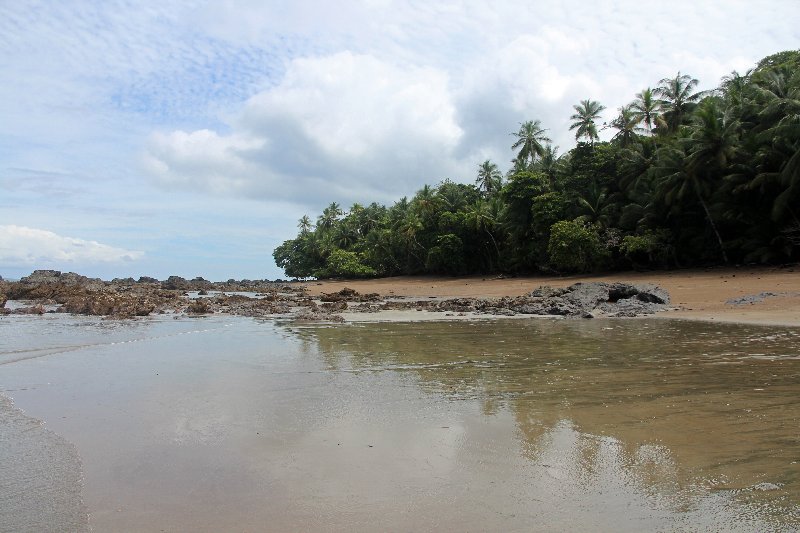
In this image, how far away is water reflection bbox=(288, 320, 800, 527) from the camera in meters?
4.05

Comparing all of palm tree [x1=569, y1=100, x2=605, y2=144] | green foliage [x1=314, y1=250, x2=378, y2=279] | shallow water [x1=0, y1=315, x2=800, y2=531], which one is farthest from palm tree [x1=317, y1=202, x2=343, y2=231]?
shallow water [x1=0, y1=315, x2=800, y2=531]

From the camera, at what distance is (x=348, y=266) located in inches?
2763

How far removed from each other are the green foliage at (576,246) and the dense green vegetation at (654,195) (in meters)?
0.09

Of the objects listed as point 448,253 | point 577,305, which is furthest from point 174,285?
point 577,305

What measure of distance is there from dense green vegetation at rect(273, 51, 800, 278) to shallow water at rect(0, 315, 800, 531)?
28009 mm

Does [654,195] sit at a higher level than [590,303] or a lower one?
higher

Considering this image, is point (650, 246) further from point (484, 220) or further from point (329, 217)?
point (329, 217)

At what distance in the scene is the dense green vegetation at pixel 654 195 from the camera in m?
32.8

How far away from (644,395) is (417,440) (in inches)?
127

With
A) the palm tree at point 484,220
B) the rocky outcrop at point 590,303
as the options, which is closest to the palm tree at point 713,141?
the rocky outcrop at point 590,303

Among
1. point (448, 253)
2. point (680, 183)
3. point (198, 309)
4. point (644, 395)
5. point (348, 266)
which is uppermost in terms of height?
point (680, 183)

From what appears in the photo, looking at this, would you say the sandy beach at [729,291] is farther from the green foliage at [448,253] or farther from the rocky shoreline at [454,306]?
the green foliage at [448,253]

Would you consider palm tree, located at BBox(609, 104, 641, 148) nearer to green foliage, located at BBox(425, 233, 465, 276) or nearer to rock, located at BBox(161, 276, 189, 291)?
green foliage, located at BBox(425, 233, 465, 276)

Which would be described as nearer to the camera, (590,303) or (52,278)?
(590,303)
